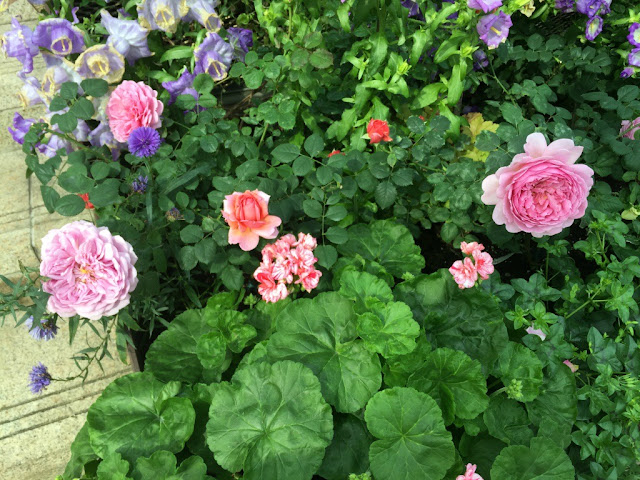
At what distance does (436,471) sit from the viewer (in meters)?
1.05

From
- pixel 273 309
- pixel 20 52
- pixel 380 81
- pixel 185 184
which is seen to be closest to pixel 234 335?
pixel 273 309

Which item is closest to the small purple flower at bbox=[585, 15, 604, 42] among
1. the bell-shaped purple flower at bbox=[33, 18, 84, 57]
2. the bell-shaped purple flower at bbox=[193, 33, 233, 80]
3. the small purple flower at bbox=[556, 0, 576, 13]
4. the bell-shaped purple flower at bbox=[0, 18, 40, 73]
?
the small purple flower at bbox=[556, 0, 576, 13]

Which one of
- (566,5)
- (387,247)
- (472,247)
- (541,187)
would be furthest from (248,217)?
(566,5)

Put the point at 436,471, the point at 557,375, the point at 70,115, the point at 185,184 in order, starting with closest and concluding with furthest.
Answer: the point at 436,471 → the point at 557,375 → the point at 70,115 → the point at 185,184

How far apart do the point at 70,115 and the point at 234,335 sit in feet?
2.44

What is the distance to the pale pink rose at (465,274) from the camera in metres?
Result: 1.27

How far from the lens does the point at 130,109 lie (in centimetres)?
153

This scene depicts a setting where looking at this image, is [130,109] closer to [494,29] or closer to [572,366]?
[494,29]

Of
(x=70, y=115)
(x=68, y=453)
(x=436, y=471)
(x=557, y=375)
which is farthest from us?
(x=68, y=453)

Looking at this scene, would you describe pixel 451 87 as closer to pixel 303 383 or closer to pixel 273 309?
pixel 273 309

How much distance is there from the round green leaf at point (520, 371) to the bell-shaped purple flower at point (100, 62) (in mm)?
1481

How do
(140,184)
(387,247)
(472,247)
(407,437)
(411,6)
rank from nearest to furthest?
(407,437), (472,247), (140,184), (387,247), (411,6)

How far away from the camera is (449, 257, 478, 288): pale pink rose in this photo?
4.17 feet

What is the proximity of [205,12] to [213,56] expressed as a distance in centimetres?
14
